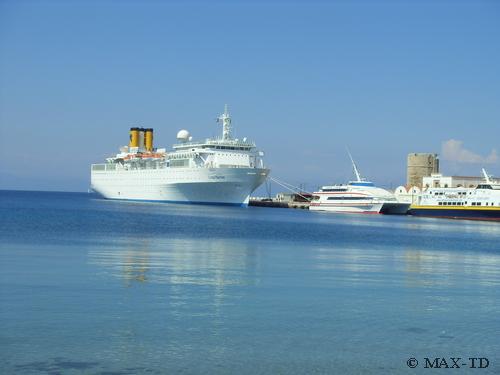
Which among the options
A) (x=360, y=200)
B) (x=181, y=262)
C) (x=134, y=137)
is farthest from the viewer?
(x=134, y=137)

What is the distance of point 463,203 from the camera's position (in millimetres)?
75812

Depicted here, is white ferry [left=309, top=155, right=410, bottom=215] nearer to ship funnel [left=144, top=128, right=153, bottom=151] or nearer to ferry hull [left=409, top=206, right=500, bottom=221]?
ferry hull [left=409, top=206, right=500, bottom=221]

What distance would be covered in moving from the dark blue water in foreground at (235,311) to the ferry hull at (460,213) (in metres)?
47.4

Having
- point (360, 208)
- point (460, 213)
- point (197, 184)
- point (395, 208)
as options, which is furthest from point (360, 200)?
point (197, 184)

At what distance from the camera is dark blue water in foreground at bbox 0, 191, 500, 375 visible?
440 inches

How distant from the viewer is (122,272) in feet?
66.8

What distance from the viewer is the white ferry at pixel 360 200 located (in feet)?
285

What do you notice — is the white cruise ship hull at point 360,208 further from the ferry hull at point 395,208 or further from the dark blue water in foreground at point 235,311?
the dark blue water in foreground at point 235,311

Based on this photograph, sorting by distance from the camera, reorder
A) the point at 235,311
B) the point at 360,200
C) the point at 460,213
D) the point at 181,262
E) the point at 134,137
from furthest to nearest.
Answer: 1. the point at 134,137
2. the point at 360,200
3. the point at 460,213
4. the point at 181,262
5. the point at 235,311

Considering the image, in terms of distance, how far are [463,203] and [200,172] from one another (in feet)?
97.4

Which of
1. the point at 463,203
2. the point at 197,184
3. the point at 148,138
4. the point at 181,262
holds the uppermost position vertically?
the point at 148,138

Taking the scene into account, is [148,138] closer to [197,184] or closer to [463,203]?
[197,184]

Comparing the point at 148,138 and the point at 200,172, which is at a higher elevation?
the point at 148,138

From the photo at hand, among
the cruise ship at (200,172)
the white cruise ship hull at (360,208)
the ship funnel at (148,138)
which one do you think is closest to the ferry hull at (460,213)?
the white cruise ship hull at (360,208)
